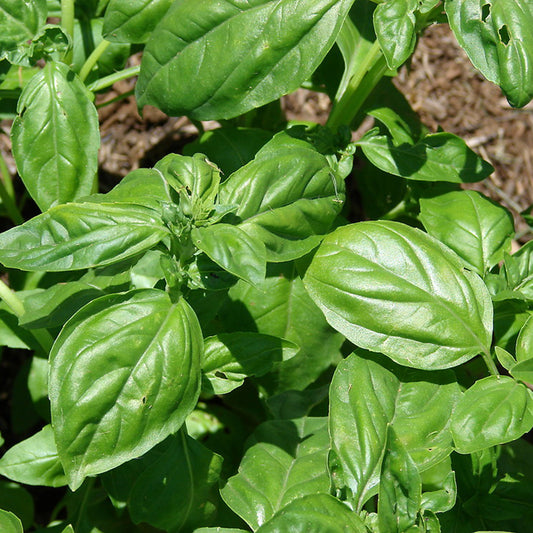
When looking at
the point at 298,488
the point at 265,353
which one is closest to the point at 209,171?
the point at 265,353

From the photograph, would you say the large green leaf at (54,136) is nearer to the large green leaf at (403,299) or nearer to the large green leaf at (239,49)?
the large green leaf at (239,49)

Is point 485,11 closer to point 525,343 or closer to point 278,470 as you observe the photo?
point 525,343

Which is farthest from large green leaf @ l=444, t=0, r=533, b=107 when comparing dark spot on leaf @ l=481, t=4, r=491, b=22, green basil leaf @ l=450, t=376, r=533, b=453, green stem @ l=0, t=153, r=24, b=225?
green stem @ l=0, t=153, r=24, b=225

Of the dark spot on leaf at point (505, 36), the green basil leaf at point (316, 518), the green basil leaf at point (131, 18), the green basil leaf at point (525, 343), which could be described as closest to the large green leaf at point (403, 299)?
the green basil leaf at point (525, 343)

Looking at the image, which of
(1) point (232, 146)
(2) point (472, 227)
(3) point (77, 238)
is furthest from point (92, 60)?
(2) point (472, 227)

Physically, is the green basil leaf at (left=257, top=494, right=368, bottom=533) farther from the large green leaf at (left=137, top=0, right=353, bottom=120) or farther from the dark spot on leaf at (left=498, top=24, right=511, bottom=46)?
the dark spot on leaf at (left=498, top=24, right=511, bottom=46)
